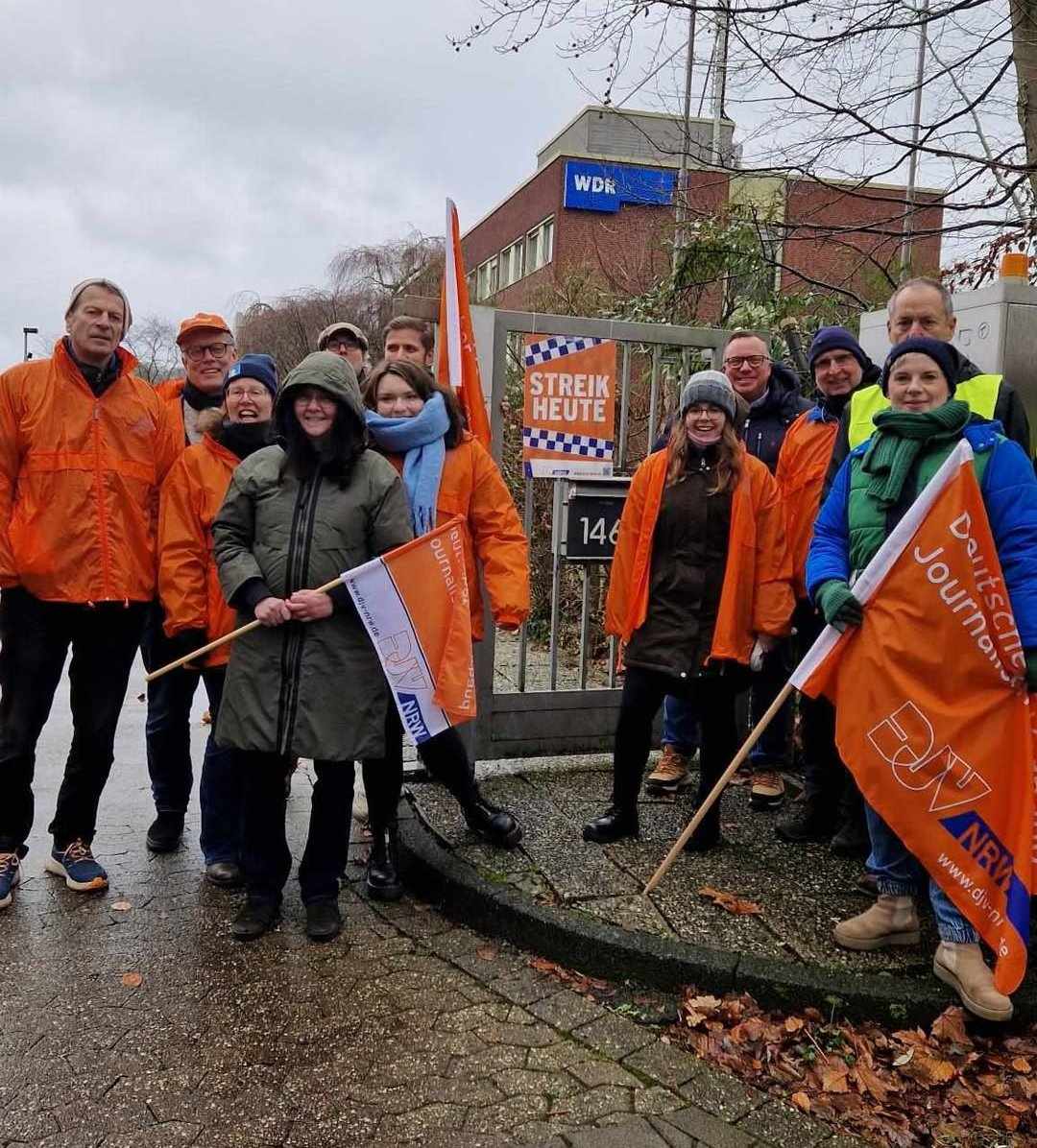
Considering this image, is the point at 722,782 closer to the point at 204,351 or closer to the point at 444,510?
the point at 444,510

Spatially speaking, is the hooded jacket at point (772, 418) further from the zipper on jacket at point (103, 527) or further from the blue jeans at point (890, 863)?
the zipper on jacket at point (103, 527)

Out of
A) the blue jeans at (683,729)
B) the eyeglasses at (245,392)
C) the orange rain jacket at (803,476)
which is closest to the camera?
the eyeglasses at (245,392)

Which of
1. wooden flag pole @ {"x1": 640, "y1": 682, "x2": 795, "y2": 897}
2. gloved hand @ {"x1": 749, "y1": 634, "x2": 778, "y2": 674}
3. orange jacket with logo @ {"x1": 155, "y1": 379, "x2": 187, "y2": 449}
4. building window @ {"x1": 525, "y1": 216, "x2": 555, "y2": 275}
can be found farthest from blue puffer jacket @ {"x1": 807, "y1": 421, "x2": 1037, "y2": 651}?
building window @ {"x1": 525, "y1": 216, "x2": 555, "y2": 275}

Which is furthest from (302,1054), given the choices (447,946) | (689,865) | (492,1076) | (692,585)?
(692,585)

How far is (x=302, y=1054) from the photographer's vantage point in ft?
9.64

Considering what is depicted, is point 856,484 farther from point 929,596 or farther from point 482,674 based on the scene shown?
point 482,674

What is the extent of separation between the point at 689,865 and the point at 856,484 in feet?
5.36

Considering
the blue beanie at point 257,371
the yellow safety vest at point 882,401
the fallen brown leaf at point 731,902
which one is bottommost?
the fallen brown leaf at point 731,902

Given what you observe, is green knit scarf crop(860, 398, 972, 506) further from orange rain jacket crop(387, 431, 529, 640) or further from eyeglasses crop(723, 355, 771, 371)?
eyeglasses crop(723, 355, 771, 371)

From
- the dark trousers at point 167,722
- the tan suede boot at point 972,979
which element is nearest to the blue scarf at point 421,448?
the dark trousers at point 167,722

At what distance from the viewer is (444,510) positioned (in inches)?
160

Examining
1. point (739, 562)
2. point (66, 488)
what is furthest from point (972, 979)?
point (66, 488)

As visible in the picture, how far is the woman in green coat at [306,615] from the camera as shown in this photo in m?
3.50

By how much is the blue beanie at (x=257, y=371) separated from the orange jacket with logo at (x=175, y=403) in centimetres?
29
